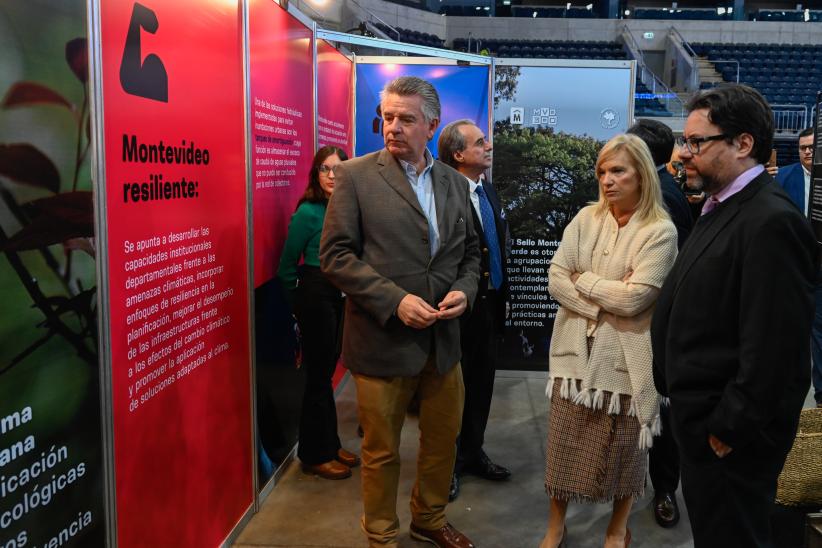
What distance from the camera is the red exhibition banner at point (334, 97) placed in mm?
3791

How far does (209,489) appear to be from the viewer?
2312mm

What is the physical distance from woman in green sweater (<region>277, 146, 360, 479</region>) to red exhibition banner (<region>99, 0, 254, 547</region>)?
16.4 inches

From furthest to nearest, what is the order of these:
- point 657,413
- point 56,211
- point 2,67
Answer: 1. point 657,413
2. point 56,211
3. point 2,67

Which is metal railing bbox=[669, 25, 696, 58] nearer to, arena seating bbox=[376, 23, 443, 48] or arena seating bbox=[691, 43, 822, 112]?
arena seating bbox=[691, 43, 822, 112]

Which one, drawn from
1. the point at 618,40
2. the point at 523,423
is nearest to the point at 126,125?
the point at 523,423

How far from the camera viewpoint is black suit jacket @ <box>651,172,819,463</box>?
4.67 feet

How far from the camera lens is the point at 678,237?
2631mm

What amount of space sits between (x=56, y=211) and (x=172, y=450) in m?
0.86

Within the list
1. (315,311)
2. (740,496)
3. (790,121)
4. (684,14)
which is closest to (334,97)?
(315,311)

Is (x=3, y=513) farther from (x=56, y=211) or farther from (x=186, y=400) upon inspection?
(x=186, y=400)

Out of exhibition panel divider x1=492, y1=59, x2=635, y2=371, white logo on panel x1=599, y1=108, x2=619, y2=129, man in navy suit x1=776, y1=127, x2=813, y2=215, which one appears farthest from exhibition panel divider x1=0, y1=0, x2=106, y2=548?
man in navy suit x1=776, y1=127, x2=813, y2=215

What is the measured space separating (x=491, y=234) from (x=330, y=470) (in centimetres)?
131

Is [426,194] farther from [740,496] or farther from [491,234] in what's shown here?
[740,496]

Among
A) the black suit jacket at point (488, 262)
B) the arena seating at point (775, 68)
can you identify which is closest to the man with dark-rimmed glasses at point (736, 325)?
the black suit jacket at point (488, 262)
